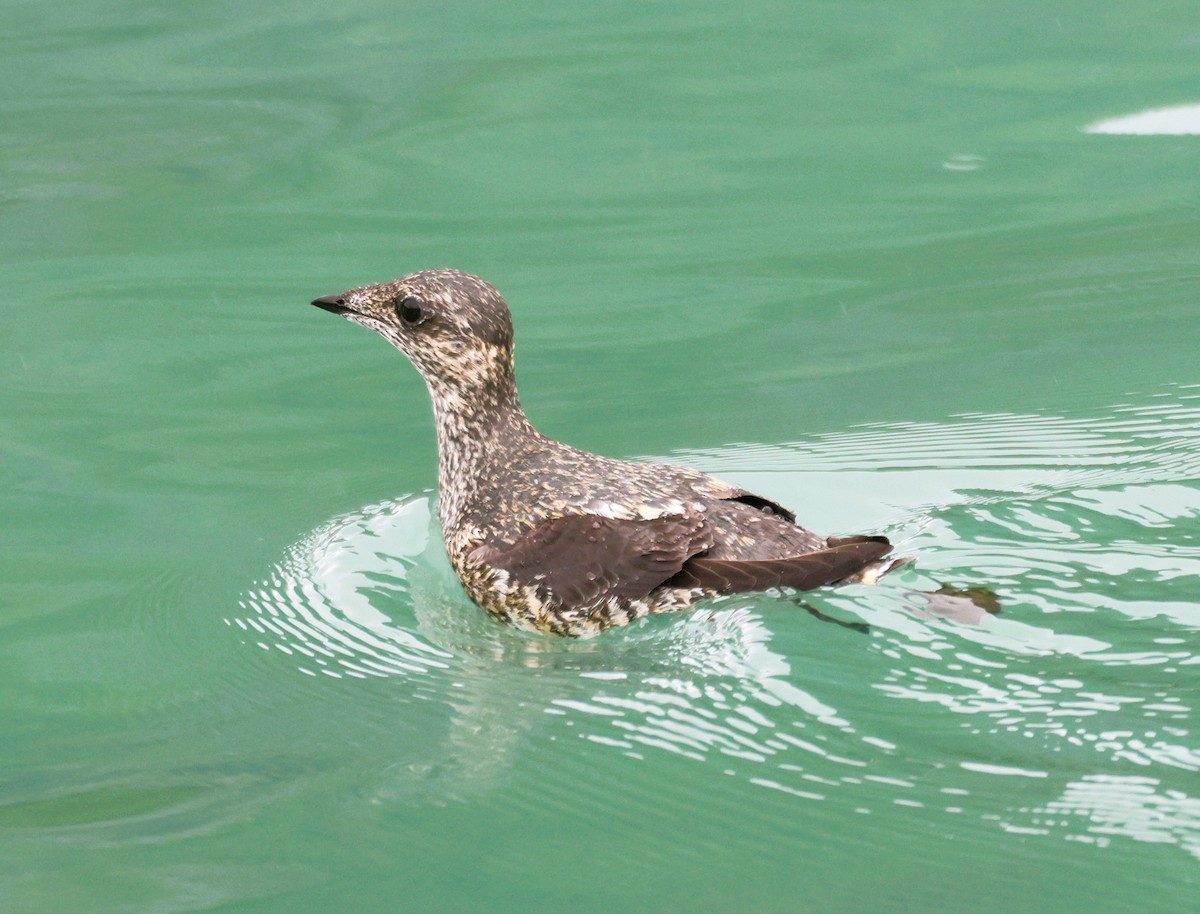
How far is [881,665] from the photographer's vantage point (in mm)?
6074

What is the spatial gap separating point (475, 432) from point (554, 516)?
688 millimetres

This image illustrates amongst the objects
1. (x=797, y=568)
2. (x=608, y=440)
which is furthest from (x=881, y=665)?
(x=608, y=440)

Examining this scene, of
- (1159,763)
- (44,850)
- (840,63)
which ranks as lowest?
(44,850)

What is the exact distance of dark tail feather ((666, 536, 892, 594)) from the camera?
6.11m

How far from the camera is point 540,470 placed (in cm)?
687

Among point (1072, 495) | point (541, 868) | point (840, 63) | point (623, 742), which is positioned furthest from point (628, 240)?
point (541, 868)

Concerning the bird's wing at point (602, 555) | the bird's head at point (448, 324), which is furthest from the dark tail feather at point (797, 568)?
the bird's head at point (448, 324)

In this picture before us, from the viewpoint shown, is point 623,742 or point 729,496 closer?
point 623,742

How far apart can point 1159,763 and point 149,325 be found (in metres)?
6.46

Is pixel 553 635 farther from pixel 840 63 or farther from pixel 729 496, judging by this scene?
pixel 840 63

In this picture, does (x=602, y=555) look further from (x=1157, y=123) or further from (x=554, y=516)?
(x=1157, y=123)

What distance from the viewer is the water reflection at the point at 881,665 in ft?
18.0

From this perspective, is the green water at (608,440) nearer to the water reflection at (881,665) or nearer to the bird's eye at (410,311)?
the water reflection at (881,665)

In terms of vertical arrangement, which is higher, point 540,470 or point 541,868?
point 540,470
